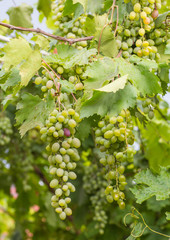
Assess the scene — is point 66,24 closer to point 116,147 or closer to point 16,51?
point 16,51

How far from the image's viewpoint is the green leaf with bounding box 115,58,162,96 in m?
0.84

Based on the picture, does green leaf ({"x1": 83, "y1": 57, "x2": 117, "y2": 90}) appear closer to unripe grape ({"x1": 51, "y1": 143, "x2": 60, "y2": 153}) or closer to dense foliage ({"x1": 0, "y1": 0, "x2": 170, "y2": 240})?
dense foliage ({"x1": 0, "y1": 0, "x2": 170, "y2": 240})

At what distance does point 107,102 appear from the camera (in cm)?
80

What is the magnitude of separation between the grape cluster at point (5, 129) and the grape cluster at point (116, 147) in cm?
87

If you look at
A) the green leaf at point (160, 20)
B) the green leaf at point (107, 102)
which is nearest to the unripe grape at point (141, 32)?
the green leaf at point (160, 20)

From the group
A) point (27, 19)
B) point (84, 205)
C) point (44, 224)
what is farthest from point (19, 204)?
point (27, 19)

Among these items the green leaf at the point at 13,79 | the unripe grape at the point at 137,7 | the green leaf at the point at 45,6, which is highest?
the unripe grape at the point at 137,7

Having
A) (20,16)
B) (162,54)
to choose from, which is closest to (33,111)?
(162,54)

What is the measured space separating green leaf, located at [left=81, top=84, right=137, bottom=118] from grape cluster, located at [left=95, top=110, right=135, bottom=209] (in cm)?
4

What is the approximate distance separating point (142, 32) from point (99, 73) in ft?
0.70

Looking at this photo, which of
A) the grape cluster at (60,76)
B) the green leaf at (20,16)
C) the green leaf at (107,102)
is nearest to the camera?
the green leaf at (107,102)

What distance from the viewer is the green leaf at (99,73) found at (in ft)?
2.71

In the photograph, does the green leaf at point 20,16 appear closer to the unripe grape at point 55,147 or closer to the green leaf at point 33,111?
the green leaf at point 33,111

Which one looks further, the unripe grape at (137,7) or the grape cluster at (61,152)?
the unripe grape at (137,7)
